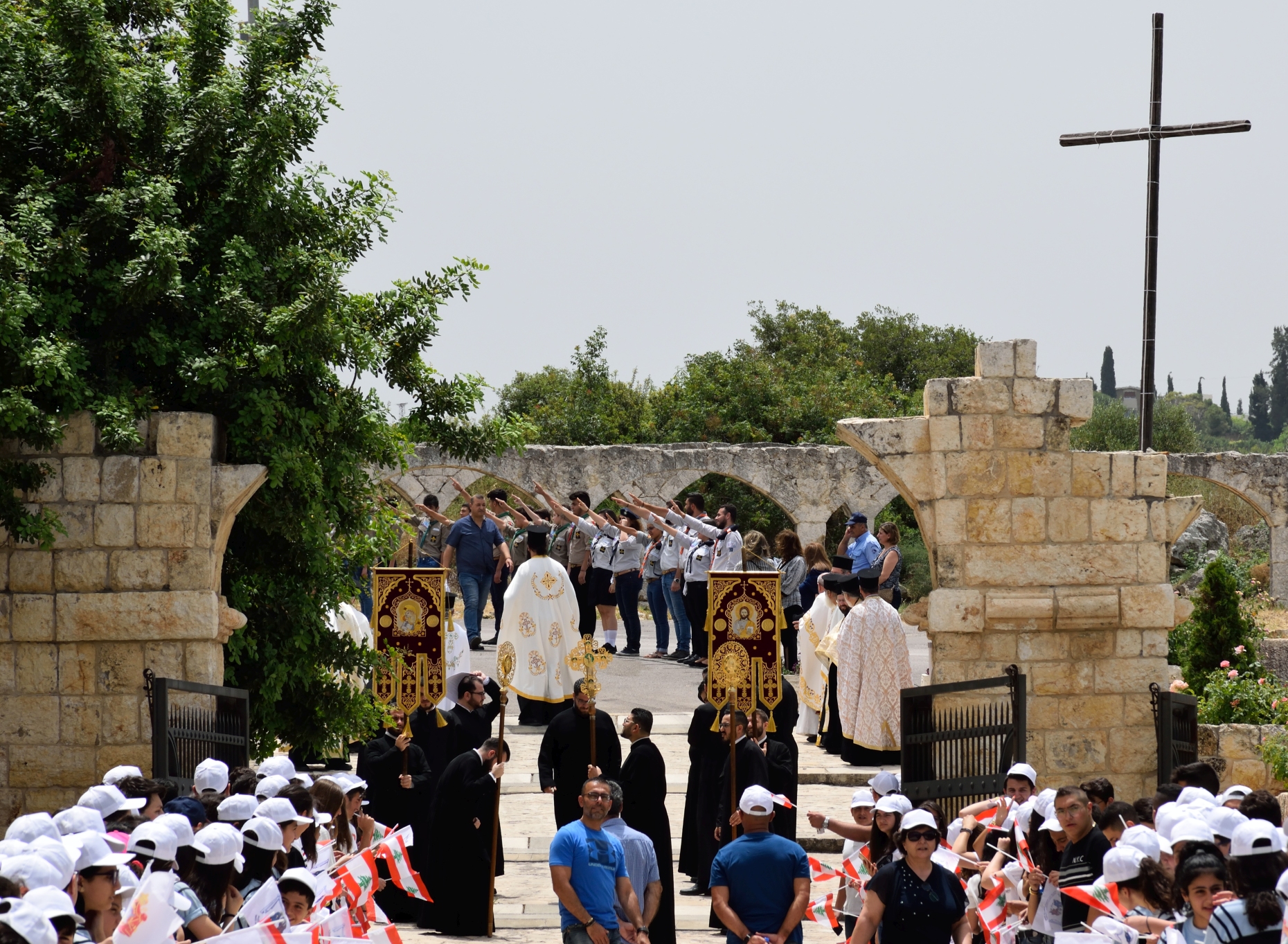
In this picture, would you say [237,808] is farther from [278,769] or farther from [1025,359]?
[1025,359]

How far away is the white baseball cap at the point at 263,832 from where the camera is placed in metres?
5.74

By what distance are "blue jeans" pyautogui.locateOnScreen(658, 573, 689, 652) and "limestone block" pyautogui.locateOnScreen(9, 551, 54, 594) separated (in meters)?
8.38

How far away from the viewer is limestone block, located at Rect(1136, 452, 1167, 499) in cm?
909

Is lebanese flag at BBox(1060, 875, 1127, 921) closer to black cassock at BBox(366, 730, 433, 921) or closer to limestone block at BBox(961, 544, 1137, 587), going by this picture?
limestone block at BBox(961, 544, 1137, 587)

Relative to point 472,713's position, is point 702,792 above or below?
below

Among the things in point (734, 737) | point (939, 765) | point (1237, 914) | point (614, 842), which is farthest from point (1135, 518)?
point (1237, 914)

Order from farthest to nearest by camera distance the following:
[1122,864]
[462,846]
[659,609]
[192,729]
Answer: [659,609] < [462,846] < [192,729] < [1122,864]

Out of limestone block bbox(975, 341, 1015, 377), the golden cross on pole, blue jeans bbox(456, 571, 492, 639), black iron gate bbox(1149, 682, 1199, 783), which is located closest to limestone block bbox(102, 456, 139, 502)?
the golden cross on pole

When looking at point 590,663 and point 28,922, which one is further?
point 590,663

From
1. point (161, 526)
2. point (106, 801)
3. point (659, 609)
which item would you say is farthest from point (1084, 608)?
point (659, 609)

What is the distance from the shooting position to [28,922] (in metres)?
3.77

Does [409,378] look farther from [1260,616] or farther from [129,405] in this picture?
[1260,616]

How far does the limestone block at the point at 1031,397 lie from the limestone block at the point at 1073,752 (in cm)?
190

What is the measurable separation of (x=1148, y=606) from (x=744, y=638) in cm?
240
